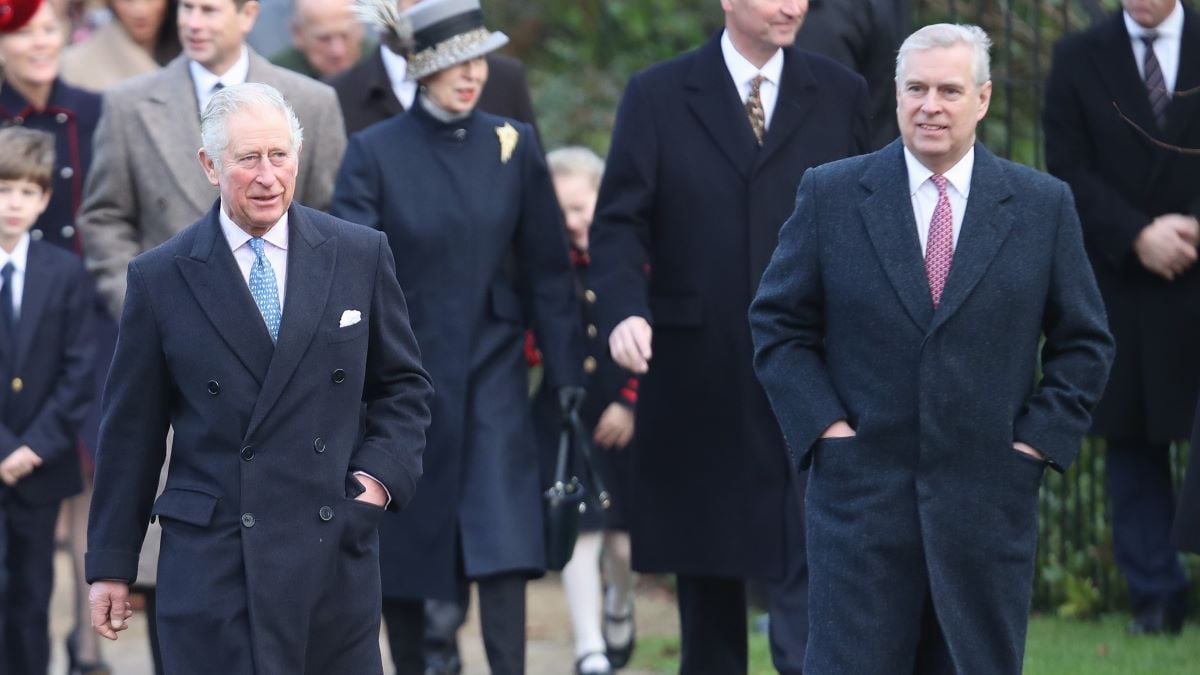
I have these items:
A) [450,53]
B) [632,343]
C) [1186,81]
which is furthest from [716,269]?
→ [1186,81]

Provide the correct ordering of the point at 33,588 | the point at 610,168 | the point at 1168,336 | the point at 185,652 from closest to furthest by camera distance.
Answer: the point at 185,652 → the point at 610,168 → the point at 33,588 → the point at 1168,336

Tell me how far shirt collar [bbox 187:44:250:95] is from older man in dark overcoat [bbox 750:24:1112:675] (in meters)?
2.69

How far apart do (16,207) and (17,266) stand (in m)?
0.18

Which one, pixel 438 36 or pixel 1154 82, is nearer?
pixel 438 36

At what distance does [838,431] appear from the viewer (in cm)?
511

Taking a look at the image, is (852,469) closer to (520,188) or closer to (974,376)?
(974,376)

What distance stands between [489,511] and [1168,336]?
2.35m

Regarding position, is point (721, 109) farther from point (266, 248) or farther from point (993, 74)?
point (993, 74)

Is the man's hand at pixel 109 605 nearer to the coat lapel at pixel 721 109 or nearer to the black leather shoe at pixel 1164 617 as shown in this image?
the coat lapel at pixel 721 109

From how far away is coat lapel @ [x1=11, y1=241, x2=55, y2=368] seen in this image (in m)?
7.13

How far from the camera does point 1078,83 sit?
25.4ft

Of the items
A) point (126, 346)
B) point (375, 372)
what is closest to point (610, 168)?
point (375, 372)

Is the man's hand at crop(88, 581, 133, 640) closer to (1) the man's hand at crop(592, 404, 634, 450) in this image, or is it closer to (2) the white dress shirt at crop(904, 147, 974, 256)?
(2) the white dress shirt at crop(904, 147, 974, 256)

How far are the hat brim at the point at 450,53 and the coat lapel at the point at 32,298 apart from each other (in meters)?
1.32
